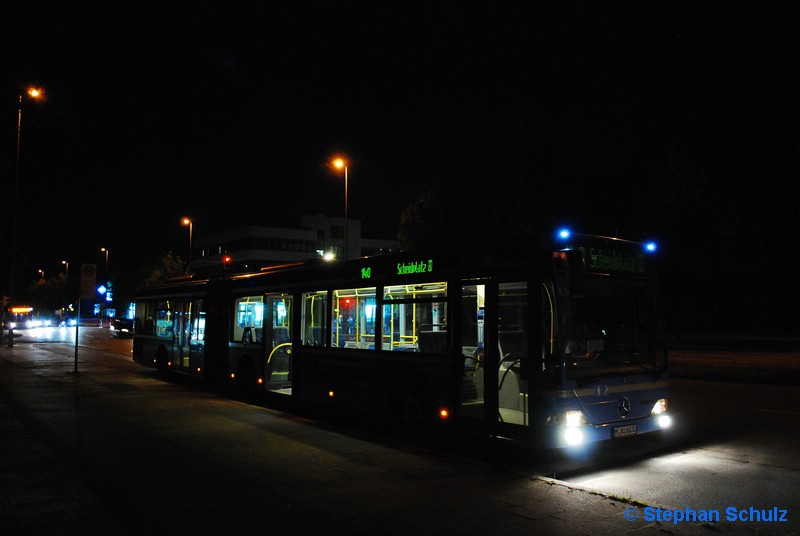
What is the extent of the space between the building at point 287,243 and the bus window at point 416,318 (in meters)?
79.9

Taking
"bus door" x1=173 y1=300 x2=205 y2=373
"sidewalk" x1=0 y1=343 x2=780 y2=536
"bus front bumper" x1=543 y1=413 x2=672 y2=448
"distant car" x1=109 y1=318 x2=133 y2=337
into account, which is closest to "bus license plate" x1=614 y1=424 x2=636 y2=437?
"bus front bumper" x1=543 y1=413 x2=672 y2=448

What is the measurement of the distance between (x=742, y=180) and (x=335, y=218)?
66.6 metres

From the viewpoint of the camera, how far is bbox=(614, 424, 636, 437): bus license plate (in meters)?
8.12

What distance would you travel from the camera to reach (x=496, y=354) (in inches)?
340

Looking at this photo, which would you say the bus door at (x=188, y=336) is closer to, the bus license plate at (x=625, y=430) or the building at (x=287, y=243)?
the bus license plate at (x=625, y=430)

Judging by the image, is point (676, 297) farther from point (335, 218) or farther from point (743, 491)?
point (335, 218)

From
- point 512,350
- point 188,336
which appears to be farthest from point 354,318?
point 188,336

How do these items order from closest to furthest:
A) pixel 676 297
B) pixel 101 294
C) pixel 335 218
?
pixel 101 294
pixel 676 297
pixel 335 218

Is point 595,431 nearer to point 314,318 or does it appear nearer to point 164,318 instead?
point 314,318

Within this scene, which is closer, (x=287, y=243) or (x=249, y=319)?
(x=249, y=319)

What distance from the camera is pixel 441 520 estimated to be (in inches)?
234

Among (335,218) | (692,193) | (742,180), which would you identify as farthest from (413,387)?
(335,218)

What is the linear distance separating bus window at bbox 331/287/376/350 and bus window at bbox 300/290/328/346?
0.35 m

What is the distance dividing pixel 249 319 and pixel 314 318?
9.98 ft
